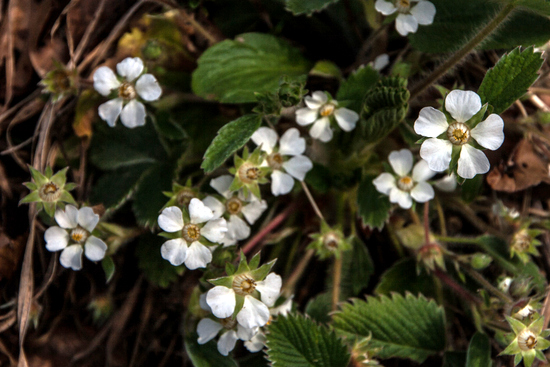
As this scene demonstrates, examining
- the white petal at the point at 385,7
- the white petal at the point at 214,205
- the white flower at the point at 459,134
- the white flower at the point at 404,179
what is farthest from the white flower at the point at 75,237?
the white petal at the point at 385,7

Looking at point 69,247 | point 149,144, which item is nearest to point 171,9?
point 149,144

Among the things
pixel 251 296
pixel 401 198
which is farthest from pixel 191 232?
pixel 401 198

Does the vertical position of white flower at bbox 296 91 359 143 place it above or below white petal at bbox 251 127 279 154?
above

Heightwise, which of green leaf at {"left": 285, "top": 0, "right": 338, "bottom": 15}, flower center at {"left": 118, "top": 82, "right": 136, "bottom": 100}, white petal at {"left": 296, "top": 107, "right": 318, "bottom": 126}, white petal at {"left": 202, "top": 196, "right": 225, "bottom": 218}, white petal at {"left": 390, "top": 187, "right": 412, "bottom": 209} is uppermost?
green leaf at {"left": 285, "top": 0, "right": 338, "bottom": 15}

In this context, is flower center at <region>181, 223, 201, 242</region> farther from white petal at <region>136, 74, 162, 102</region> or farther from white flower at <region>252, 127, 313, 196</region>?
white petal at <region>136, 74, 162, 102</region>

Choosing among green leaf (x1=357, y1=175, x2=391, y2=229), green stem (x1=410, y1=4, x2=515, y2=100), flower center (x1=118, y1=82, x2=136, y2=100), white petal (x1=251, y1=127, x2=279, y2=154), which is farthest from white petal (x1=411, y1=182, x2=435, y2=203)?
flower center (x1=118, y1=82, x2=136, y2=100)

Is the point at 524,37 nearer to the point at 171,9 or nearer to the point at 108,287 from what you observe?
the point at 171,9

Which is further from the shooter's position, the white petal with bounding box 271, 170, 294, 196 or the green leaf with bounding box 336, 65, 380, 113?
the green leaf with bounding box 336, 65, 380, 113
